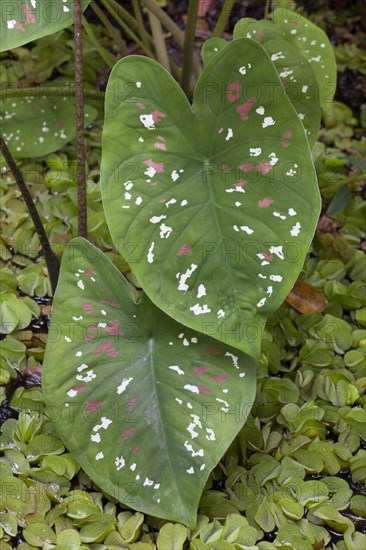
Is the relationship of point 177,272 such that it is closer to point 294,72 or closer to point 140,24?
point 294,72

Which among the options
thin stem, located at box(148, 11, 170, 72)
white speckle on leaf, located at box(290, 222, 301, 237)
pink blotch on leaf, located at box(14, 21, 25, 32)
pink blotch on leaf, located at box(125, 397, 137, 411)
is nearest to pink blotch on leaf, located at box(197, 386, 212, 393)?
pink blotch on leaf, located at box(125, 397, 137, 411)

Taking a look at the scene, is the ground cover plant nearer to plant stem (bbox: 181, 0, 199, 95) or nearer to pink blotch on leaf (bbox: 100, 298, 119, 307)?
pink blotch on leaf (bbox: 100, 298, 119, 307)

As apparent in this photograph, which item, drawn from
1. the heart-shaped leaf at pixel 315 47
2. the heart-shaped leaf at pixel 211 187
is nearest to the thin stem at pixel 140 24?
the heart-shaped leaf at pixel 315 47

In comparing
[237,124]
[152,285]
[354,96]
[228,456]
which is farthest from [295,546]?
[354,96]

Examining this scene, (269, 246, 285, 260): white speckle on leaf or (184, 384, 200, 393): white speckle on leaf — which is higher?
(269, 246, 285, 260): white speckle on leaf

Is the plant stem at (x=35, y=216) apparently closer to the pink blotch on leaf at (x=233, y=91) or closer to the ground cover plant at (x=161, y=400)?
the ground cover plant at (x=161, y=400)

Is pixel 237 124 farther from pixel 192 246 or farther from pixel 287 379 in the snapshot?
pixel 287 379
